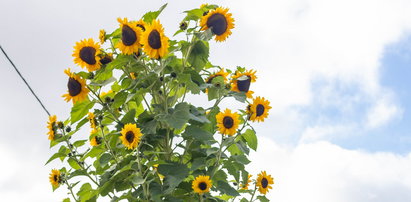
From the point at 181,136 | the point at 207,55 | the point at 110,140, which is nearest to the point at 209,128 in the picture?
the point at 181,136

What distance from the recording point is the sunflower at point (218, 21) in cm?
345

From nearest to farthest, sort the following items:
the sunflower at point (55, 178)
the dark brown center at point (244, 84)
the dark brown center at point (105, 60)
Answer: the dark brown center at point (105, 60) < the dark brown center at point (244, 84) < the sunflower at point (55, 178)

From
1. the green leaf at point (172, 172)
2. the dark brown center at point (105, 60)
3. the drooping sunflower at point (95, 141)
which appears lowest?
the green leaf at point (172, 172)

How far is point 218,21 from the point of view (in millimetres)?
3439

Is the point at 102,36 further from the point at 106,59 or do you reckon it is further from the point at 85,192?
the point at 85,192

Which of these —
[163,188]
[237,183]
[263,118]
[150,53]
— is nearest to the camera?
[150,53]

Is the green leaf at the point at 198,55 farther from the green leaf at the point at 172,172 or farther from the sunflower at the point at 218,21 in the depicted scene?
the green leaf at the point at 172,172

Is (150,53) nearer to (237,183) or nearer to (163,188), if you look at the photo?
(163,188)

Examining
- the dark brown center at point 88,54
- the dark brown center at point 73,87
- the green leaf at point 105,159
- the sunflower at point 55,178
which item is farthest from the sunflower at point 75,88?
the sunflower at point 55,178

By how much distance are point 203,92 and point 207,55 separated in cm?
36

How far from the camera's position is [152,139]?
3.42 meters

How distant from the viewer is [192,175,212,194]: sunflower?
3.23 meters

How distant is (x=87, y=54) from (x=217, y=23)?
937 mm

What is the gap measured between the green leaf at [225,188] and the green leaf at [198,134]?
0.46m
